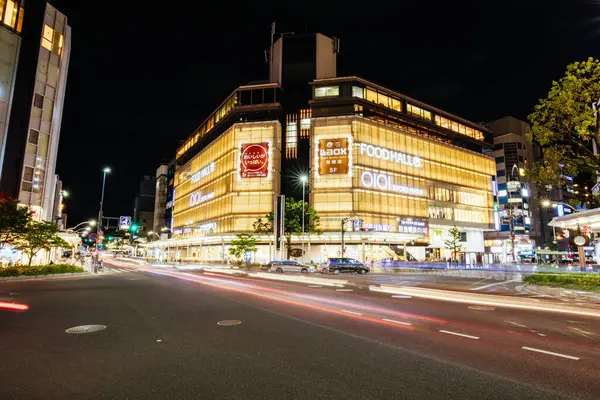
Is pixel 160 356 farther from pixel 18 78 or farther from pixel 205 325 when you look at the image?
pixel 18 78

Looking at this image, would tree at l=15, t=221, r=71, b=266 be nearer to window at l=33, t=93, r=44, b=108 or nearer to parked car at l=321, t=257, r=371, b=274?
window at l=33, t=93, r=44, b=108

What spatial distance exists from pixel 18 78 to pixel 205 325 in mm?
42230

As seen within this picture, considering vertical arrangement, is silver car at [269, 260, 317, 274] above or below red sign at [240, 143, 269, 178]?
below

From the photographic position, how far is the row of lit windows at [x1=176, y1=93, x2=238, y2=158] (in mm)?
79188

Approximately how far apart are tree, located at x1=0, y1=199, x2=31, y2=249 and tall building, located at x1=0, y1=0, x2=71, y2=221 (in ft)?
30.4

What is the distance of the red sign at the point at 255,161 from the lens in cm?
7081

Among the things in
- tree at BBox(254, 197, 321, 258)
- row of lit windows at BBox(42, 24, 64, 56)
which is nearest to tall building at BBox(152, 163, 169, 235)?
tree at BBox(254, 197, 321, 258)

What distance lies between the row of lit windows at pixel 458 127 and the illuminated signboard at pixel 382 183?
71.1ft

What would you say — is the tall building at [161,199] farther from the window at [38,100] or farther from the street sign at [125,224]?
the window at [38,100]

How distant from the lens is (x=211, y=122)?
296 ft

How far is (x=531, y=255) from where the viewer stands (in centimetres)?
8919

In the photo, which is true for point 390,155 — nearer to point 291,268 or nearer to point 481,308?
point 291,268

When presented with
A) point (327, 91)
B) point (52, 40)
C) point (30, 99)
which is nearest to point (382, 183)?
point (327, 91)

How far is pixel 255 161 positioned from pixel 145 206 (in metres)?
116
